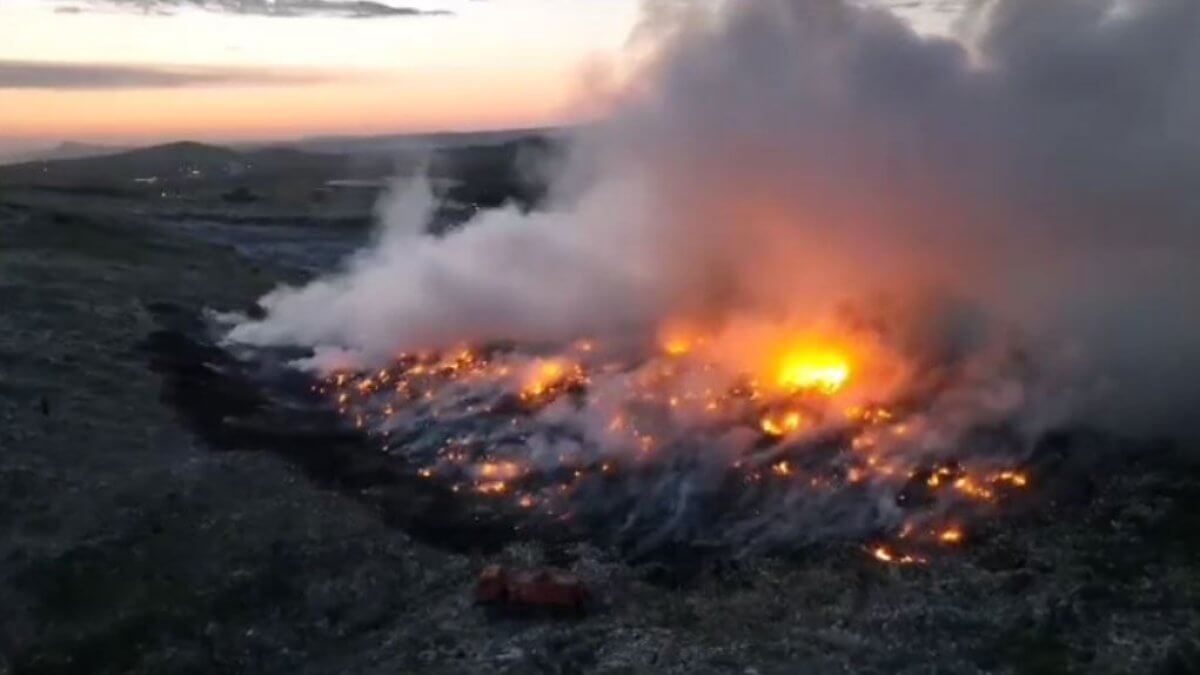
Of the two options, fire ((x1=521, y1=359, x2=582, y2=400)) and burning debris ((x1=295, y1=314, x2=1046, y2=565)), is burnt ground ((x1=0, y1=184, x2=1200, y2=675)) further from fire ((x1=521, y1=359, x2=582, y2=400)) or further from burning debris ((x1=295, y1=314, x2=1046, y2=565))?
fire ((x1=521, y1=359, x2=582, y2=400))

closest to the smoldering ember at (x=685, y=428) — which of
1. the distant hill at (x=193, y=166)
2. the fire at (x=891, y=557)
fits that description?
the fire at (x=891, y=557)

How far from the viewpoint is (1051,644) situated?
12445mm

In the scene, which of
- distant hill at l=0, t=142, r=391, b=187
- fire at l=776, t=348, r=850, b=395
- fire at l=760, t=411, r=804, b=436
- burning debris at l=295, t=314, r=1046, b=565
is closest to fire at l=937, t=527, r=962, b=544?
burning debris at l=295, t=314, r=1046, b=565

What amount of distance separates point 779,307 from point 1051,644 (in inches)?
454

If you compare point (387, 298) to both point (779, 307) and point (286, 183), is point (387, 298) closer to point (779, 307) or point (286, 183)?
point (779, 307)

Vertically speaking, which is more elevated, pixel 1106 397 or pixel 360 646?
pixel 1106 397

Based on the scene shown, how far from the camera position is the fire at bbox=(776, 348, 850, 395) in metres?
20.2

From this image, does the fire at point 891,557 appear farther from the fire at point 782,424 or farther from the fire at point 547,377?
the fire at point 547,377

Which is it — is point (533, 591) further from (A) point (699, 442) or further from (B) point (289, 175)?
(B) point (289, 175)

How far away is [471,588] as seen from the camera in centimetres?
1456

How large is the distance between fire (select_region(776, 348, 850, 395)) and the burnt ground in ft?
15.4

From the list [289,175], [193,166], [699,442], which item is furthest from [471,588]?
[193,166]

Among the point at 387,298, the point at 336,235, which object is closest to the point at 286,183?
the point at 336,235

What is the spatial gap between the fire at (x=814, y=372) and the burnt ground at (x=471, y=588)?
4686mm
